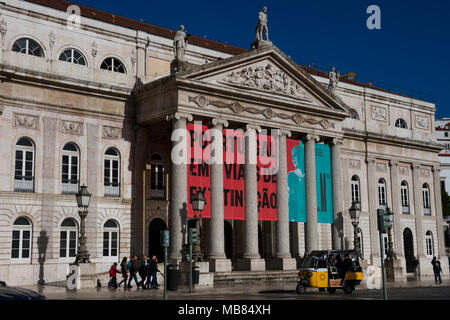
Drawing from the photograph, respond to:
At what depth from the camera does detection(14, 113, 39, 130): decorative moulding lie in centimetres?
3036

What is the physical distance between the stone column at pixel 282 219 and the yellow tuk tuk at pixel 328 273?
914 centimetres

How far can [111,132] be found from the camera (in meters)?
33.4

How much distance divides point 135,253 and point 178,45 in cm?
1158

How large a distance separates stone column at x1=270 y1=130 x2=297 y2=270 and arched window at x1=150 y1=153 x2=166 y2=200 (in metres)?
6.71

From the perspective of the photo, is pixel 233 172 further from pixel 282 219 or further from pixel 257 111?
pixel 282 219

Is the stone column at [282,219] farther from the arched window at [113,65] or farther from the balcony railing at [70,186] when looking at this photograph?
the balcony railing at [70,186]

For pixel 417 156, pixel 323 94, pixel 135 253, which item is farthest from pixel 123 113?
pixel 417 156

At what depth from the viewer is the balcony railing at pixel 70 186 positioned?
31.7m

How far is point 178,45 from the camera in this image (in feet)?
109

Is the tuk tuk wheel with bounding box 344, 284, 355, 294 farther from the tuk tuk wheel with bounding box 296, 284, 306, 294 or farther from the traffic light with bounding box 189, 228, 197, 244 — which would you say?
the traffic light with bounding box 189, 228, 197, 244

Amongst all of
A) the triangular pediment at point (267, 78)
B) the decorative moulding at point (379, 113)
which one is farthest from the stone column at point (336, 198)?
the decorative moulding at point (379, 113)

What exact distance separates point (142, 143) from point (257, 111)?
6.78 metres

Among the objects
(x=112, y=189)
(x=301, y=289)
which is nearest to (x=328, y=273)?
(x=301, y=289)

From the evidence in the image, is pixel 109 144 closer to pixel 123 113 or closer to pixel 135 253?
pixel 123 113
